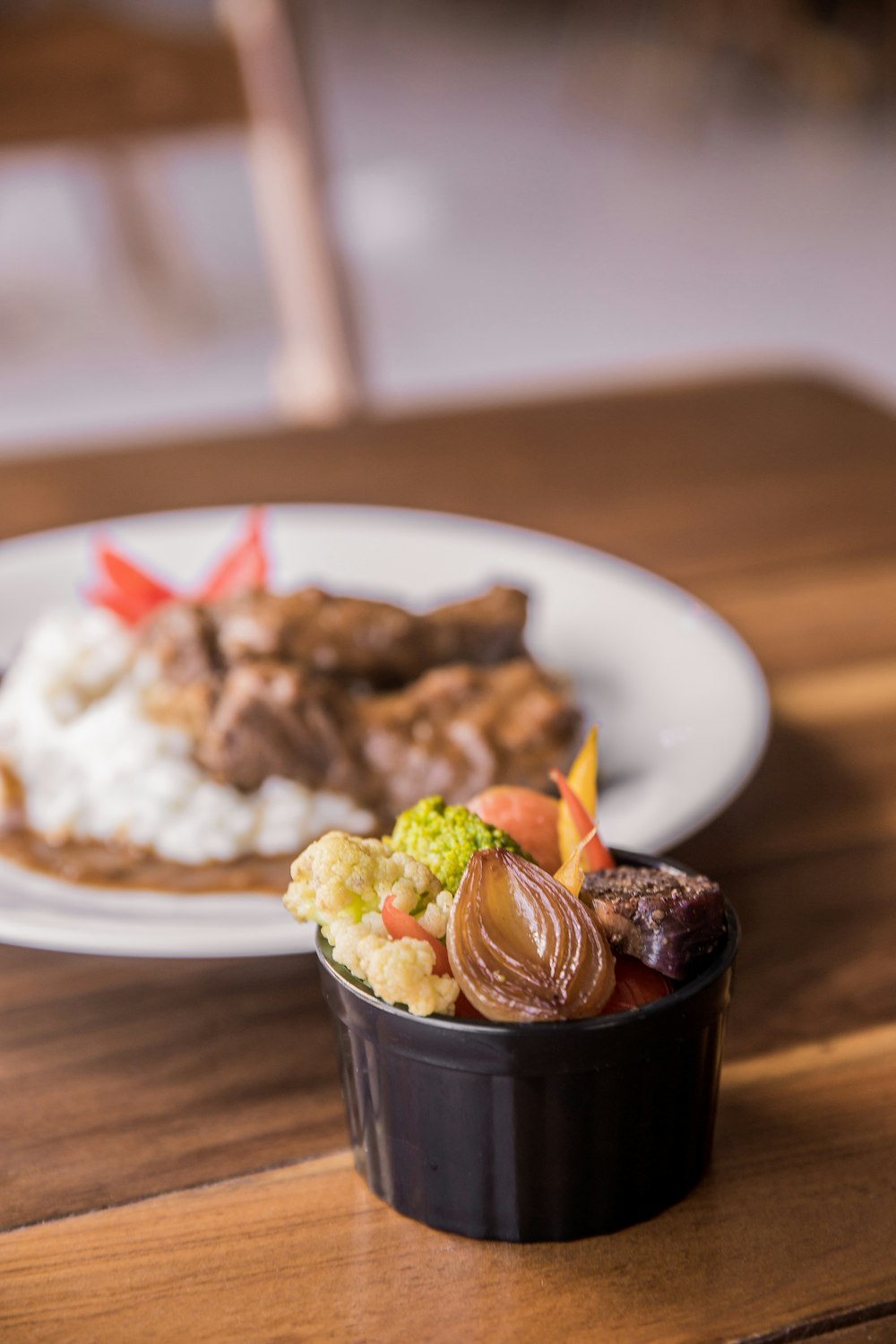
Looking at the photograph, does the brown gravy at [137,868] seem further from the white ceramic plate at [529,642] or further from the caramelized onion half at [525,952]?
the caramelized onion half at [525,952]

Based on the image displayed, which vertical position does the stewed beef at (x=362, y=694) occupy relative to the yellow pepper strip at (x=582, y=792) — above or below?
below

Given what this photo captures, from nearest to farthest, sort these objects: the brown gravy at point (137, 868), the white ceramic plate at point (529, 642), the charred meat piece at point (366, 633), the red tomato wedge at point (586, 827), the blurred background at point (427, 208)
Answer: the red tomato wedge at point (586, 827)
the white ceramic plate at point (529, 642)
the brown gravy at point (137, 868)
the charred meat piece at point (366, 633)
the blurred background at point (427, 208)

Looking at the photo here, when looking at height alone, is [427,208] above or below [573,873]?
below

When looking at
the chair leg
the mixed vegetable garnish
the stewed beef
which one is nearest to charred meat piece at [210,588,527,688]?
the stewed beef

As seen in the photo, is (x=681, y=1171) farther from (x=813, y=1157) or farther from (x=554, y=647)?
(x=554, y=647)

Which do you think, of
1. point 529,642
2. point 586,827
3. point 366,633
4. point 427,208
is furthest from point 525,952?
point 427,208

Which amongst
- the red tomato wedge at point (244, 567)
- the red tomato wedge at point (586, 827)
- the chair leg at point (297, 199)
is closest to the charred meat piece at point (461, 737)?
the red tomato wedge at point (244, 567)

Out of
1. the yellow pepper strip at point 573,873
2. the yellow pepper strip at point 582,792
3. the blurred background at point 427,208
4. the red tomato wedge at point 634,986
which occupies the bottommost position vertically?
the blurred background at point 427,208

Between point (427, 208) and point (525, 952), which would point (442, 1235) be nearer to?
point (525, 952)
